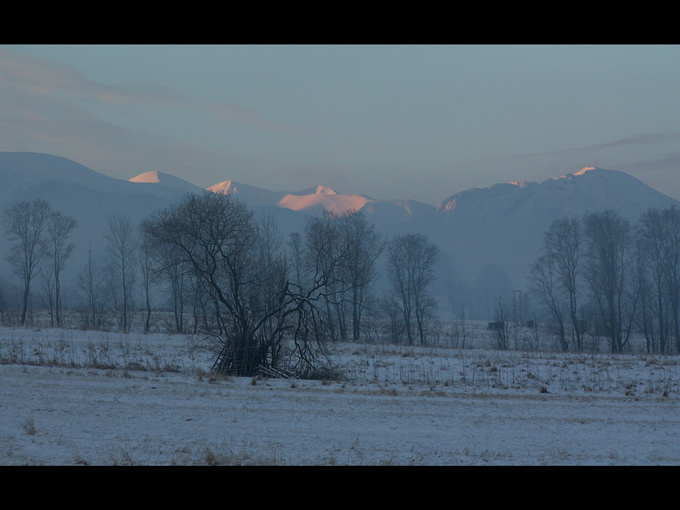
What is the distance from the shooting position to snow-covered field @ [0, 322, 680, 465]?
832 centimetres

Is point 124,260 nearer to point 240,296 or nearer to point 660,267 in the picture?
point 240,296

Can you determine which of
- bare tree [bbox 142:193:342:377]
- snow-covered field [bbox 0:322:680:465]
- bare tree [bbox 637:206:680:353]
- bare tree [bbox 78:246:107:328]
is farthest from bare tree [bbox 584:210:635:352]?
bare tree [bbox 78:246:107:328]

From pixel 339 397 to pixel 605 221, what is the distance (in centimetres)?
5751

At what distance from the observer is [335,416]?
1163 centimetres

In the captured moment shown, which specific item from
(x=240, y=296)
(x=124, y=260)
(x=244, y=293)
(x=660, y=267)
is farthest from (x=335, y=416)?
(x=124, y=260)

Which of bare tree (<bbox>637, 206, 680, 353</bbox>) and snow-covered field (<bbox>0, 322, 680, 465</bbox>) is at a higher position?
bare tree (<bbox>637, 206, 680, 353</bbox>)

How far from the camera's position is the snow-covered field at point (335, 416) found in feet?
27.3

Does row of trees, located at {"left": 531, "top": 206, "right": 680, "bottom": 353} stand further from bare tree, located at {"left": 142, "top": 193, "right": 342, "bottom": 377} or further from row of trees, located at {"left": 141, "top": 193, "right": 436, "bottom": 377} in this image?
bare tree, located at {"left": 142, "top": 193, "right": 342, "bottom": 377}

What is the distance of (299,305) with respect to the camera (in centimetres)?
2009

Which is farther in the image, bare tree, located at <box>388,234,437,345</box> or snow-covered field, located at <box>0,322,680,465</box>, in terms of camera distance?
bare tree, located at <box>388,234,437,345</box>

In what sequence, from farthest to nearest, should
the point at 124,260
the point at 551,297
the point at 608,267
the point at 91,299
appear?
the point at 124,260 → the point at 91,299 → the point at 608,267 → the point at 551,297

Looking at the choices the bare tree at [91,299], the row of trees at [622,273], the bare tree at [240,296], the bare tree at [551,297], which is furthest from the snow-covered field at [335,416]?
the row of trees at [622,273]
